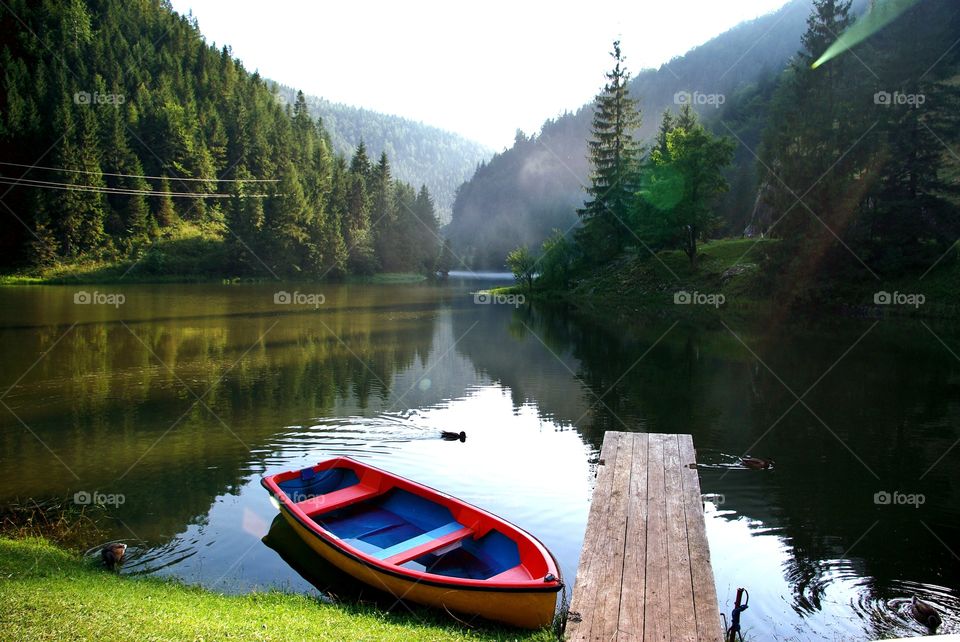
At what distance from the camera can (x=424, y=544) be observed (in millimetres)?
9023

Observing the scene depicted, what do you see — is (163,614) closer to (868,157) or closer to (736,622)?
(736,622)

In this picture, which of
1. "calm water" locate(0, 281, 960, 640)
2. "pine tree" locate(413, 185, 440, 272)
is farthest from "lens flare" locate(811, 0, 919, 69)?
"pine tree" locate(413, 185, 440, 272)

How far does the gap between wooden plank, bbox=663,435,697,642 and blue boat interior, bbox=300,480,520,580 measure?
2084mm

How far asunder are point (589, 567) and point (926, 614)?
445cm

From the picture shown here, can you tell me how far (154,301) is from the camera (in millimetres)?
58719

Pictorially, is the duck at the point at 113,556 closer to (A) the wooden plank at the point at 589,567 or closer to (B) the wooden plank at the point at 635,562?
(A) the wooden plank at the point at 589,567

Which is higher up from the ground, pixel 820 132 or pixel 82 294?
pixel 820 132

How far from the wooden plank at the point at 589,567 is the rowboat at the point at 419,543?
0.34 meters

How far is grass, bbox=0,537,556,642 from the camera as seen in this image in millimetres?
6516

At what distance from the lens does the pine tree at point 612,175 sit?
2677 inches

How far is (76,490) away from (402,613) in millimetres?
8585

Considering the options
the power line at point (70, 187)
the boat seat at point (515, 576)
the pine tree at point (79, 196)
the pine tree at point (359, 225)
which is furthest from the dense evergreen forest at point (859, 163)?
the power line at point (70, 187)

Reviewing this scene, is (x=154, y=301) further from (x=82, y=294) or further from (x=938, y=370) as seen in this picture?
(x=938, y=370)

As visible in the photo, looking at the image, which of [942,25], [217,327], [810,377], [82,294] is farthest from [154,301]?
[942,25]
